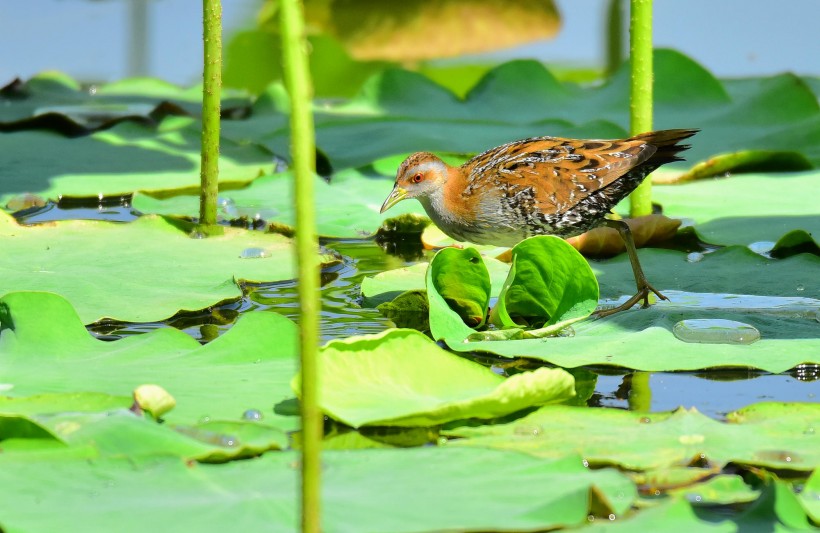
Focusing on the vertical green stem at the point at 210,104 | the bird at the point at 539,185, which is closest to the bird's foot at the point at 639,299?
the bird at the point at 539,185

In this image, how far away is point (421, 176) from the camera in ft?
15.5

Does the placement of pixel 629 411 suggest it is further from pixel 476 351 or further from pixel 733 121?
pixel 733 121

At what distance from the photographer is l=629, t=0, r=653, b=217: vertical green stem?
4699mm

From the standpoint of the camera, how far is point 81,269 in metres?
4.09

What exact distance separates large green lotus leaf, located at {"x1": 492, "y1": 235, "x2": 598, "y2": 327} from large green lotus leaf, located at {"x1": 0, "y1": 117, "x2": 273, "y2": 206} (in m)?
2.49

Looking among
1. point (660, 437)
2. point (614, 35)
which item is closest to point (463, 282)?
point (660, 437)

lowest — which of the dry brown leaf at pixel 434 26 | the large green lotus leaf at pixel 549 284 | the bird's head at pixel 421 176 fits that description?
the large green lotus leaf at pixel 549 284

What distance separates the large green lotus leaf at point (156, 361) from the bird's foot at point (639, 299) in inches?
46.9

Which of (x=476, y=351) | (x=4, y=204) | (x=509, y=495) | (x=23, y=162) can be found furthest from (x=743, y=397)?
(x=23, y=162)

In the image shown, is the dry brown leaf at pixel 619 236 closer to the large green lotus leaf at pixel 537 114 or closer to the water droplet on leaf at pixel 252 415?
the large green lotus leaf at pixel 537 114

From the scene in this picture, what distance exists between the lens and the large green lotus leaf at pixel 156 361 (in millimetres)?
2861

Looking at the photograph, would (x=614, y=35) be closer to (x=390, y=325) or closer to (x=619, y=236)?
(x=619, y=236)

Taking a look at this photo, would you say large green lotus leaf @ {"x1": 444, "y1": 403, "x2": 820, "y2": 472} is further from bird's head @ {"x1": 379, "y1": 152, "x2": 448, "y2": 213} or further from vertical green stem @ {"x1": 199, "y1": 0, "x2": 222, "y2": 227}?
vertical green stem @ {"x1": 199, "y1": 0, "x2": 222, "y2": 227}

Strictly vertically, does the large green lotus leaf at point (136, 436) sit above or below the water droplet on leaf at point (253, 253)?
above
